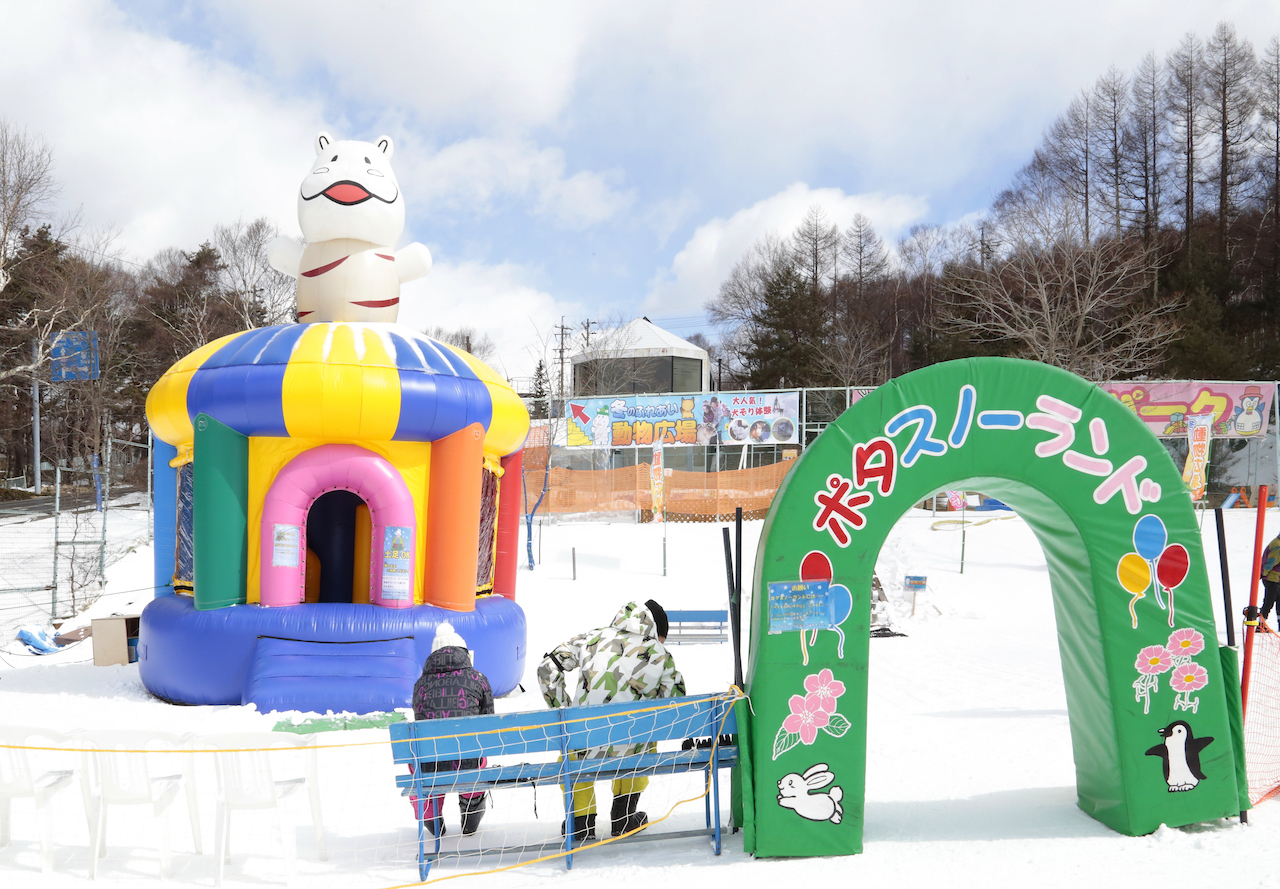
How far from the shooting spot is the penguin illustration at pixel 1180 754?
15.4 ft

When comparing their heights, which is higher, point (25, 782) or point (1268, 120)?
point (1268, 120)

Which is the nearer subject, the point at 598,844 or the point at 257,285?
the point at 598,844

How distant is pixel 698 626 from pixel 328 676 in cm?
600

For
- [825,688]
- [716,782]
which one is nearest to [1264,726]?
[825,688]

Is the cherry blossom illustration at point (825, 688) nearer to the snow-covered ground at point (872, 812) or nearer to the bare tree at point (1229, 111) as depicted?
the snow-covered ground at point (872, 812)

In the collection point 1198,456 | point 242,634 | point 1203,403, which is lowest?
point 242,634

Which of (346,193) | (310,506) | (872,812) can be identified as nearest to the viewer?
(872,812)

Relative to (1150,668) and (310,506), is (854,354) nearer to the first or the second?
(310,506)

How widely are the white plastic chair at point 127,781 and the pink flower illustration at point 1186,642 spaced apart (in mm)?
5430

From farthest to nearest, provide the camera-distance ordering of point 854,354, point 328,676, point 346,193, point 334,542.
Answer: point 854,354
point 334,542
point 346,193
point 328,676

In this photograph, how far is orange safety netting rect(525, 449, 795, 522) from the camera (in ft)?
75.1

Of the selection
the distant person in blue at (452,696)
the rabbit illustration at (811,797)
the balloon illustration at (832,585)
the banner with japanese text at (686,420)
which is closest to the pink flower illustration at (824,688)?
the balloon illustration at (832,585)

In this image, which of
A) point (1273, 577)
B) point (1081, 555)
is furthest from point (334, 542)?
point (1273, 577)

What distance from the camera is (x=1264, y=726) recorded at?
20.4ft
